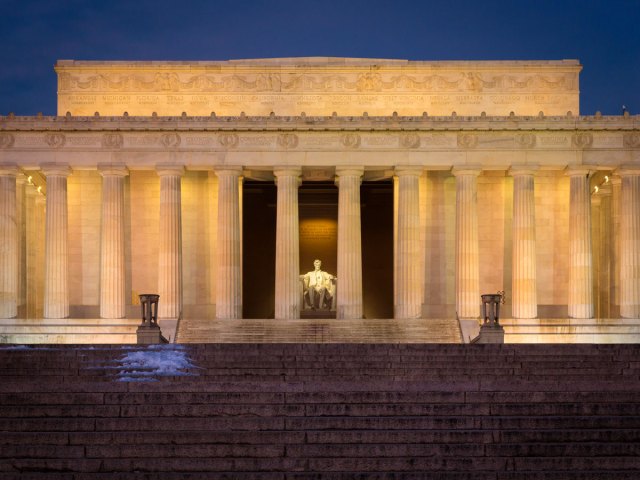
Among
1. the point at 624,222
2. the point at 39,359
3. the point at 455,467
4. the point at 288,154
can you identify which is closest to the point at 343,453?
the point at 455,467

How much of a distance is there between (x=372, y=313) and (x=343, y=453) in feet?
113

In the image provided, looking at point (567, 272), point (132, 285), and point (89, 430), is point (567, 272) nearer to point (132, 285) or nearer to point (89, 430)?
point (132, 285)

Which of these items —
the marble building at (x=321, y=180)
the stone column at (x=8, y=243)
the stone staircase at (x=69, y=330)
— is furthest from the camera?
the stone column at (x=8, y=243)

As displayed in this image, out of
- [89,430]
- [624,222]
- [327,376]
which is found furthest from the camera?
[624,222]

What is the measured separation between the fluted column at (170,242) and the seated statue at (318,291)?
699cm

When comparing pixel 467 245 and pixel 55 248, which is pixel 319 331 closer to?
pixel 467 245

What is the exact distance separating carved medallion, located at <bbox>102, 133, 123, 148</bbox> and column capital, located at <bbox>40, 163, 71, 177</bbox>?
7.11 ft

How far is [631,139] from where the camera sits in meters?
43.5

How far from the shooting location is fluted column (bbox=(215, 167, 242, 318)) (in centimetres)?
4438

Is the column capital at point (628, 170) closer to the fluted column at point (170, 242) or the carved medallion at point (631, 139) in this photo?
the carved medallion at point (631, 139)

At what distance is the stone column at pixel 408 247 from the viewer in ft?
145

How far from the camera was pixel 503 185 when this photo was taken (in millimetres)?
47812

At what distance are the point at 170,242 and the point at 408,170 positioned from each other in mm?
12156

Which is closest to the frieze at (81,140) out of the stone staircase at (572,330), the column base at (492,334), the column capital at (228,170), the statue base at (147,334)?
the column capital at (228,170)
